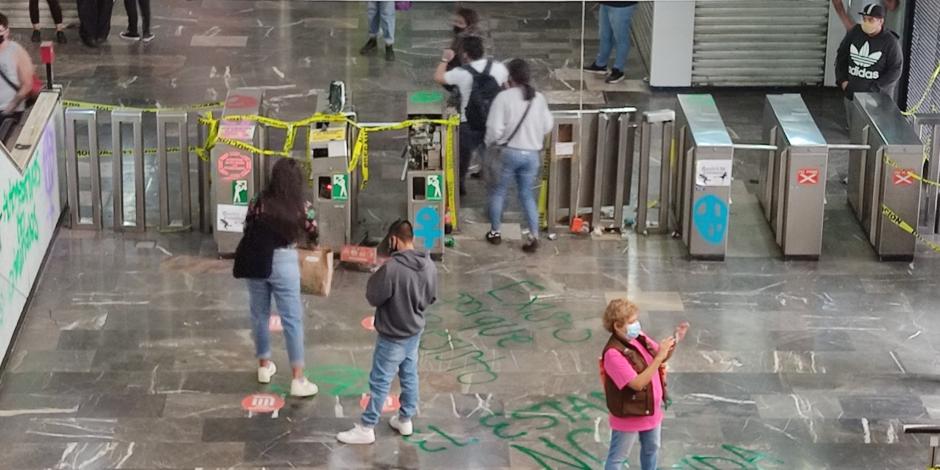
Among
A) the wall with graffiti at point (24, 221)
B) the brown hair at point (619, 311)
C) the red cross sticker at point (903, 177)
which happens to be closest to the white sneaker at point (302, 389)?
the wall with graffiti at point (24, 221)

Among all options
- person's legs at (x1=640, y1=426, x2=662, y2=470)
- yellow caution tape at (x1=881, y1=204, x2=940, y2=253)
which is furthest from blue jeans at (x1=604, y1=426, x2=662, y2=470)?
yellow caution tape at (x1=881, y1=204, x2=940, y2=253)

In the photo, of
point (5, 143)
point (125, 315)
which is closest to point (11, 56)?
point (5, 143)

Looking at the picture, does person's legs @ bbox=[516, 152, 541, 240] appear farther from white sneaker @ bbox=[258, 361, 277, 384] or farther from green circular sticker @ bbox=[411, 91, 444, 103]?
white sneaker @ bbox=[258, 361, 277, 384]

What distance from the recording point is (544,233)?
14.1 meters

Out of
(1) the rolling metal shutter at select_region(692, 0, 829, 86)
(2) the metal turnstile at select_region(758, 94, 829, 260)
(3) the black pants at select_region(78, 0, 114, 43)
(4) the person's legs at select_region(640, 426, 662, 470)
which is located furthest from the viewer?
(3) the black pants at select_region(78, 0, 114, 43)

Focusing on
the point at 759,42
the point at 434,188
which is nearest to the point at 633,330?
the point at 434,188

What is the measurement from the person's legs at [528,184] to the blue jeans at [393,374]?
10.4 feet

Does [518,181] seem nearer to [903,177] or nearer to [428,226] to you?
[428,226]

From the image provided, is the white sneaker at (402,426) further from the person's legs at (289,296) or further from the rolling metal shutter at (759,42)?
the rolling metal shutter at (759,42)

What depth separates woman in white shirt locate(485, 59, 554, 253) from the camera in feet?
43.3

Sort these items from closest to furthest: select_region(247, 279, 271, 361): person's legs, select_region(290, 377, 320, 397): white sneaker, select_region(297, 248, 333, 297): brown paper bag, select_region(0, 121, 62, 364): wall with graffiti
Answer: select_region(247, 279, 271, 361): person's legs, select_region(290, 377, 320, 397): white sneaker, select_region(297, 248, 333, 297): brown paper bag, select_region(0, 121, 62, 364): wall with graffiti

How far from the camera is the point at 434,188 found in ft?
43.2

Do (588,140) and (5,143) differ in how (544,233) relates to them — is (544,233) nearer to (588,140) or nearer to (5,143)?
(588,140)

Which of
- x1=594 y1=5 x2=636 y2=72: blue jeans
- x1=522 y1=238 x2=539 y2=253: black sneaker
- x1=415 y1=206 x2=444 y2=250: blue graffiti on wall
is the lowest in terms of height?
x1=522 y1=238 x2=539 y2=253: black sneaker
